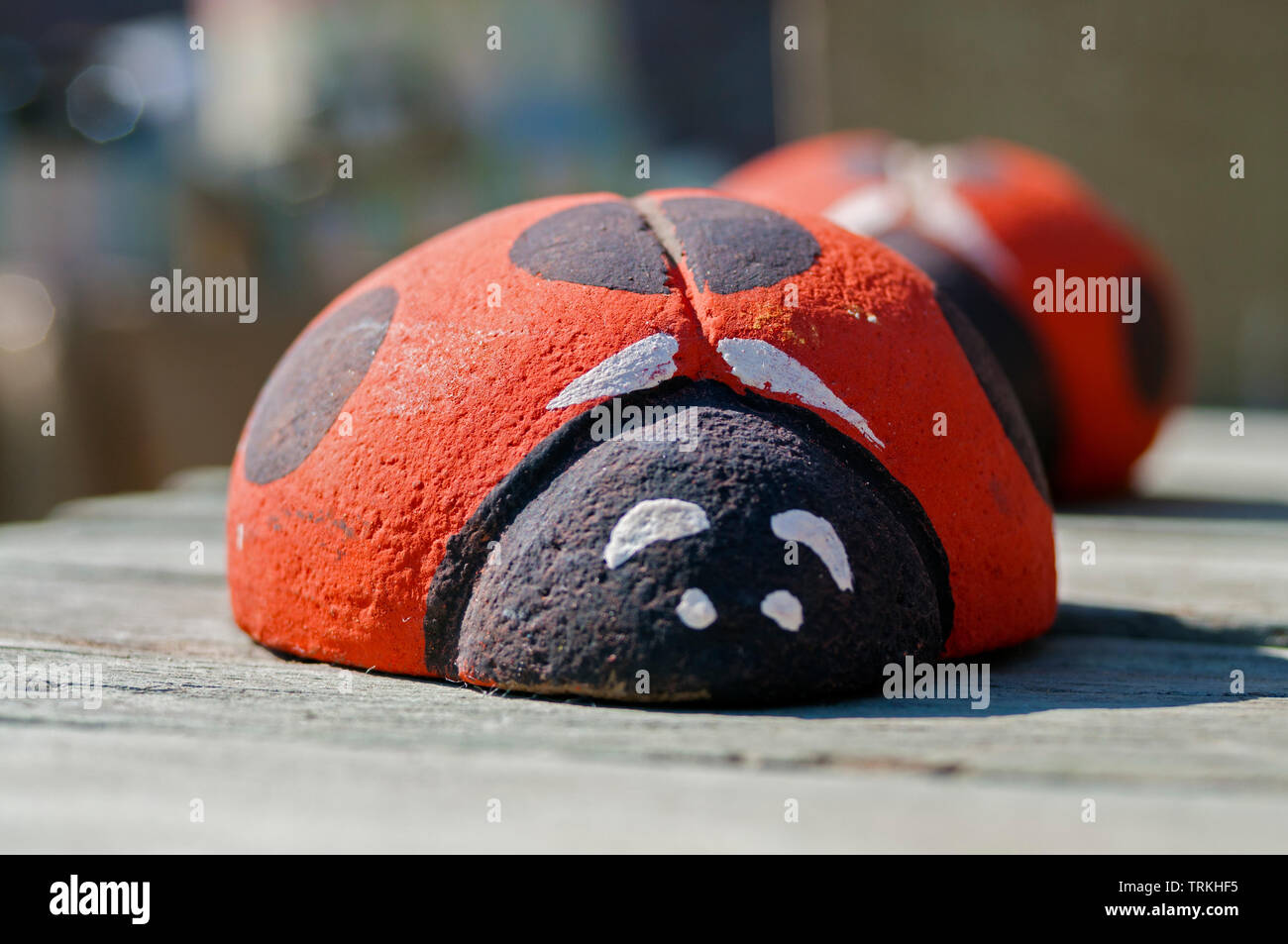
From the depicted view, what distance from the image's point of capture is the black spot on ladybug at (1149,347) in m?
4.40

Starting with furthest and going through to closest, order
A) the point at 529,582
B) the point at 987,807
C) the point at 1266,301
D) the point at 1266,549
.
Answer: the point at 1266,301 → the point at 1266,549 → the point at 529,582 → the point at 987,807

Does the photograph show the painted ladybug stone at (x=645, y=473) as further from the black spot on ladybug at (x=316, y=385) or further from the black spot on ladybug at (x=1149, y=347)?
the black spot on ladybug at (x=1149, y=347)

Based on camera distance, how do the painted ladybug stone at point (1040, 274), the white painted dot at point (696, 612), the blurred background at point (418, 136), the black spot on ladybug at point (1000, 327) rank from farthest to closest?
the blurred background at point (418, 136), the painted ladybug stone at point (1040, 274), the black spot on ladybug at point (1000, 327), the white painted dot at point (696, 612)

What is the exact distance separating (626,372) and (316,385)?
1.88 feet

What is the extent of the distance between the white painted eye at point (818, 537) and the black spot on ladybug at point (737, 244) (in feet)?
1.31

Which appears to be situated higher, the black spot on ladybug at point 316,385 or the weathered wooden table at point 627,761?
the black spot on ladybug at point 316,385

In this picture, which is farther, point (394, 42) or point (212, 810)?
point (394, 42)

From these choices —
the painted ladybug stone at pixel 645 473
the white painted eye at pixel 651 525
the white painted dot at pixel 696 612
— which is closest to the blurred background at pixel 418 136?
the painted ladybug stone at pixel 645 473

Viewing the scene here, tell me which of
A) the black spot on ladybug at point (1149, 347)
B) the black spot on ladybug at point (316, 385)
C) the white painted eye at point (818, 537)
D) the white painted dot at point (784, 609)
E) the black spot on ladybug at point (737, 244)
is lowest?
the black spot on ladybug at point (1149, 347)

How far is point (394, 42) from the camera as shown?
1351 cm

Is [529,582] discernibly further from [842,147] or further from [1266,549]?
[842,147]

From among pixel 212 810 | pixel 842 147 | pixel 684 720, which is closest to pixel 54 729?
pixel 212 810

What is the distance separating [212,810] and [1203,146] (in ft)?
26.9

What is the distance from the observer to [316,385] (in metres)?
2.18
